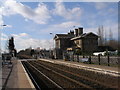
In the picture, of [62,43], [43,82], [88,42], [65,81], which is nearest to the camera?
[65,81]

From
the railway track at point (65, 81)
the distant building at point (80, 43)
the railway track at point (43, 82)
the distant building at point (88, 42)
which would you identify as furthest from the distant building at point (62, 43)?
the railway track at point (43, 82)

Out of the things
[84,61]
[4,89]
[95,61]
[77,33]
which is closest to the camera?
→ [4,89]

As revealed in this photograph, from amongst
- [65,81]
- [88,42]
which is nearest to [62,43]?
[88,42]

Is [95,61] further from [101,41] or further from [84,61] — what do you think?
[101,41]

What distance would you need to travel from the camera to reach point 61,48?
92812 millimetres

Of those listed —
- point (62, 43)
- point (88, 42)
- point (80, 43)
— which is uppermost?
point (62, 43)

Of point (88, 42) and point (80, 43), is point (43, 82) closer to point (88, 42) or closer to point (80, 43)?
point (88, 42)

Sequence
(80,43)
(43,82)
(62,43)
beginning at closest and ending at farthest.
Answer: (43,82) < (80,43) < (62,43)

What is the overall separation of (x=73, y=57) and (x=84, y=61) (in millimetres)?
10770

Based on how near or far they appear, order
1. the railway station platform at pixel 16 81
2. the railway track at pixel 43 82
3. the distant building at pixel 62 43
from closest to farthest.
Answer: the railway station platform at pixel 16 81
the railway track at pixel 43 82
the distant building at pixel 62 43

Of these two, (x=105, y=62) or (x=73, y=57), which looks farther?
(x=73, y=57)

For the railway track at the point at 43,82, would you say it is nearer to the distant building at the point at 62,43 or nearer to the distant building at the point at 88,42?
the distant building at the point at 88,42

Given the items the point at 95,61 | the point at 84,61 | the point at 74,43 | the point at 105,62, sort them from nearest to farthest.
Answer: the point at 105,62 < the point at 95,61 < the point at 84,61 < the point at 74,43

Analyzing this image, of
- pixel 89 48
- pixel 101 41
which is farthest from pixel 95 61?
pixel 101 41
